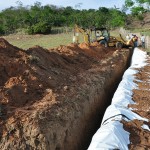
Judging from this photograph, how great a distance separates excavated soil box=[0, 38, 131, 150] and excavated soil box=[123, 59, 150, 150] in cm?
121

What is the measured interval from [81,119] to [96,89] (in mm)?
2345

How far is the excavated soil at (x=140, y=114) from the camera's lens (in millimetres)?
6359

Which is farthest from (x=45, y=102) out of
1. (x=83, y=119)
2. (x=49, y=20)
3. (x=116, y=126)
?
(x=49, y=20)

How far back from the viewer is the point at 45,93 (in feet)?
27.0

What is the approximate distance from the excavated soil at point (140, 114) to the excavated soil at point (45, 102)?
1.21 meters

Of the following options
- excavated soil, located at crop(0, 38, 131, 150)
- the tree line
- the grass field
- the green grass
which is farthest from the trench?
the tree line

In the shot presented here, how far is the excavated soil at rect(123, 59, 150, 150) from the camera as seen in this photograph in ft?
20.9

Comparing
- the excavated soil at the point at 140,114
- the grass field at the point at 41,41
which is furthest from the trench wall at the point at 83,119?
the grass field at the point at 41,41

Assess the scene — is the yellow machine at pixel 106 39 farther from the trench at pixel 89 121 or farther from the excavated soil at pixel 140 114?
the trench at pixel 89 121

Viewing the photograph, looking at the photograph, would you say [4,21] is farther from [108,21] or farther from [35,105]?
[35,105]

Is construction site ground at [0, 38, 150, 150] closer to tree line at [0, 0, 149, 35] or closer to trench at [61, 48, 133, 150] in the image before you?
trench at [61, 48, 133, 150]

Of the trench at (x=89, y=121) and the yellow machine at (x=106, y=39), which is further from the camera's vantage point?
the yellow machine at (x=106, y=39)

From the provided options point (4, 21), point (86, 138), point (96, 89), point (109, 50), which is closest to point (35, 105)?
point (86, 138)

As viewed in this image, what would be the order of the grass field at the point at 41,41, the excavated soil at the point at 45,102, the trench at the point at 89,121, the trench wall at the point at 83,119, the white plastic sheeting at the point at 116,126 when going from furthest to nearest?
the grass field at the point at 41,41, the trench at the point at 89,121, the trench wall at the point at 83,119, the excavated soil at the point at 45,102, the white plastic sheeting at the point at 116,126
